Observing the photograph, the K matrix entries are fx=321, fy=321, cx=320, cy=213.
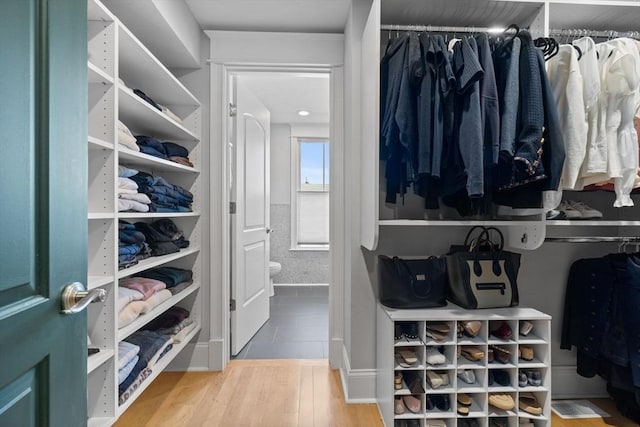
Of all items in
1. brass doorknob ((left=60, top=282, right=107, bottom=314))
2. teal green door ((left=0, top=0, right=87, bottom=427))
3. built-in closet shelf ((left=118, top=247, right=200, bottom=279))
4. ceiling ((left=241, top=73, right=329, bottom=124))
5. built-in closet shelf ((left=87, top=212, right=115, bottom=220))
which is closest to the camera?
teal green door ((left=0, top=0, right=87, bottom=427))

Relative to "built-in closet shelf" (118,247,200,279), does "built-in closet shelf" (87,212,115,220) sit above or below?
above

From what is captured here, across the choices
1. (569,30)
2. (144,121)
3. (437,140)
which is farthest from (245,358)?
(569,30)

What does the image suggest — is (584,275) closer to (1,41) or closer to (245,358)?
(245,358)

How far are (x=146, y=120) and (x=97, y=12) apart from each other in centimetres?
66

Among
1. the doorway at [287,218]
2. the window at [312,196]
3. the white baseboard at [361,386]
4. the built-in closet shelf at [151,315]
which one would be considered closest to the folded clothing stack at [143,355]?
the built-in closet shelf at [151,315]

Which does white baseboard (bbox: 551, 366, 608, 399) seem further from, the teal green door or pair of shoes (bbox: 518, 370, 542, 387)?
the teal green door

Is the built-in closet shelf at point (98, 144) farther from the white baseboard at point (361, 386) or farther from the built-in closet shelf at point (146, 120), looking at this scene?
the white baseboard at point (361, 386)

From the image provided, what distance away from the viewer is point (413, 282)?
5.24 ft

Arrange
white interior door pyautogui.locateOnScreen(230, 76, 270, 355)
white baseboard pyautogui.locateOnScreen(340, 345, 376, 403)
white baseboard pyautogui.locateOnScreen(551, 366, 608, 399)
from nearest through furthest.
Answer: white baseboard pyautogui.locateOnScreen(340, 345, 376, 403), white baseboard pyautogui.locateOnScreen(551, 366, 608, 399), white interior door pyautogui.locateOnScreen(230, 76, 270, 355)

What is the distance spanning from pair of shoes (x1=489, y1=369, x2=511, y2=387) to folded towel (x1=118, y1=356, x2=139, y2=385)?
65.0 inches

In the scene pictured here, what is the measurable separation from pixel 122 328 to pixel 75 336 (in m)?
0.69

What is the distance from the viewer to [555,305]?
6.17 feet

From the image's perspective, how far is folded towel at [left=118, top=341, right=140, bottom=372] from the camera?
1343 mm

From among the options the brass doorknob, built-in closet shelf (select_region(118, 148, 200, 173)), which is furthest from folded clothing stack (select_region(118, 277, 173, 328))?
the brass doorknob
